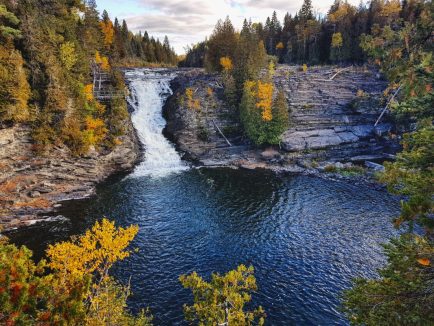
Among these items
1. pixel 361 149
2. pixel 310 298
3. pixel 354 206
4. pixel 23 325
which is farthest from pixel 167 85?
pixel 23 325

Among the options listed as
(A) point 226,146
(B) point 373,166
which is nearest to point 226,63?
(A) point 226,146

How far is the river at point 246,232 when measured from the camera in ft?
91.2

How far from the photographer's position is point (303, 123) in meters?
75.3

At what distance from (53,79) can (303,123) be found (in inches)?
2157

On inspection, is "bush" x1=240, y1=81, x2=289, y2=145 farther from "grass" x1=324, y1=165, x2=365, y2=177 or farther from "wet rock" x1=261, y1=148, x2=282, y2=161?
"grass" x1=324, y1=165, x2=365, y2=177

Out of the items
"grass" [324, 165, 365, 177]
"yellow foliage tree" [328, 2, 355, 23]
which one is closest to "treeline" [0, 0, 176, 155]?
"grass" [324, 165, 365, 177]

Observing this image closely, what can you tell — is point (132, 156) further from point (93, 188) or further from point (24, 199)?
point (24, 199)

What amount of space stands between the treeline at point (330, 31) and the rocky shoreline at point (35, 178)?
74732mm

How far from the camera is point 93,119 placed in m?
60.2

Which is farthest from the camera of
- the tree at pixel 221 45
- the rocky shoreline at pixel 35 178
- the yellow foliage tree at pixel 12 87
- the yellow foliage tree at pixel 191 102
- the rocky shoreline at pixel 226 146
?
the tree at pixel 221 45

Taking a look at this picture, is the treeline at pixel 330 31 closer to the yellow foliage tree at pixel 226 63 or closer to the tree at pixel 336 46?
the tree at pixel 336 46

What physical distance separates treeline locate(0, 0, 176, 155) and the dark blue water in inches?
→ 479

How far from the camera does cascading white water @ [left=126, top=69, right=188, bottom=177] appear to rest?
65.0 m

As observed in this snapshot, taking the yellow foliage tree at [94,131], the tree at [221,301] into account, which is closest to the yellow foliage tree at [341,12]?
the yellow foliage tree at [94,131]
